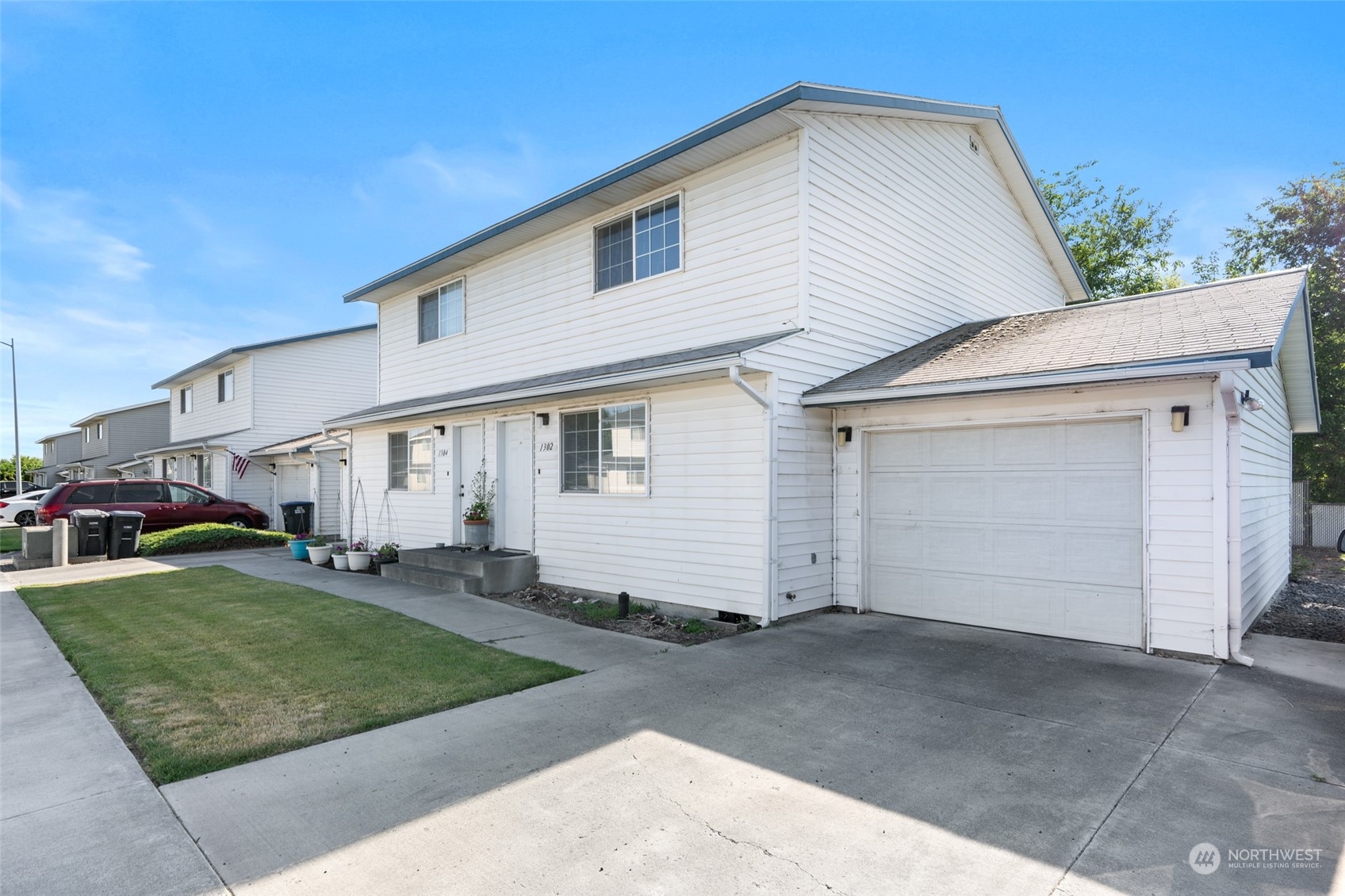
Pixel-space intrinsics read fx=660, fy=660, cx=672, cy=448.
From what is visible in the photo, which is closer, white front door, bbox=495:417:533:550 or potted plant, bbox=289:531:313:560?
white front door, bbox=495:417:533:550

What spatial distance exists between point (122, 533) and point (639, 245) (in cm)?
1322

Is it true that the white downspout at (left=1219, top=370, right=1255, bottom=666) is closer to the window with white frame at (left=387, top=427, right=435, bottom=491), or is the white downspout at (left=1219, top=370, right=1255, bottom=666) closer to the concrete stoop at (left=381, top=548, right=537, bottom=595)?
the concrete stoop at (left=381, top=548, right=537, bottom=595)

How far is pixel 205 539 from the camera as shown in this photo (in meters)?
15.5

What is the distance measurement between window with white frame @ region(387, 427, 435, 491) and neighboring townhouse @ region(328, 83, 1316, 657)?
5.12 feet

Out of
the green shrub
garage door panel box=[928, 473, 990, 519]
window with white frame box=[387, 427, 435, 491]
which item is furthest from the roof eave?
the green shrub

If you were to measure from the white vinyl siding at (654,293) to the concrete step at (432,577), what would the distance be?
329 centimetres

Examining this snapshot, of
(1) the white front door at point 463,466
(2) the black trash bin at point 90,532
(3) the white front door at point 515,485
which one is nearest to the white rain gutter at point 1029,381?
(3) the white front door at point 515,485

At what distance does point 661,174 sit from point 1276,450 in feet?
31.4

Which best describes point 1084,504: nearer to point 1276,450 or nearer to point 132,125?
point 1276,450

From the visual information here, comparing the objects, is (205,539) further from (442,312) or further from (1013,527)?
(1013,527)

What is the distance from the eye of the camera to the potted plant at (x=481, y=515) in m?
10.8

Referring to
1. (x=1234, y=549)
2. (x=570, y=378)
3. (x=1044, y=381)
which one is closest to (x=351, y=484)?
(x=570, y=378)

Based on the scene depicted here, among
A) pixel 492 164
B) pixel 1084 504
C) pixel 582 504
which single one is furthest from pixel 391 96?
pixel 1084 504

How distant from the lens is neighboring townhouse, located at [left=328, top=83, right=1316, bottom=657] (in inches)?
240
